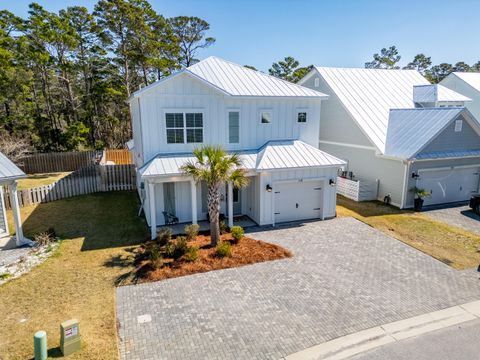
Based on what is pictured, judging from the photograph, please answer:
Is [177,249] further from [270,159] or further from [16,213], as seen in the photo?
[16,213]

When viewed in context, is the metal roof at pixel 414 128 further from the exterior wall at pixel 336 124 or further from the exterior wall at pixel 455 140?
the exterior wall at pixel 336 124

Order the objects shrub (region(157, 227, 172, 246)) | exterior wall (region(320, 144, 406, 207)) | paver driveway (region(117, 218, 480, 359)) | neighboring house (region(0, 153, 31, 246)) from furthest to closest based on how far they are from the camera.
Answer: exterior wall (region(320, 144, 406, 207)) < shrub (region(157, 227, 172, 246)) < neighboring house (region(0, 153, 31, 246)) < paver driveway (region(117, 218, 480, 359))

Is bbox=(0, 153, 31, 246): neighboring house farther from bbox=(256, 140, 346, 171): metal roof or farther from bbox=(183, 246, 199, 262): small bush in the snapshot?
bbox=(256, 140, 346, 171): metal roof

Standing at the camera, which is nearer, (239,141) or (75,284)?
(75,284)

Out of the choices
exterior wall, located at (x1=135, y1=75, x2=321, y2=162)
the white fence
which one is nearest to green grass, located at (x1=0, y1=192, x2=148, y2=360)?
exterior wall, located at (x1=135, y1=75, x2=321, y2=162)

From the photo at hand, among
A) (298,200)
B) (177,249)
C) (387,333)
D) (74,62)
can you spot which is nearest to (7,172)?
(177,249)

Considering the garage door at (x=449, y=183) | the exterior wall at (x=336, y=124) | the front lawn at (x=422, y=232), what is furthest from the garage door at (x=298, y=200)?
the garage door at (x=449, y=183)
